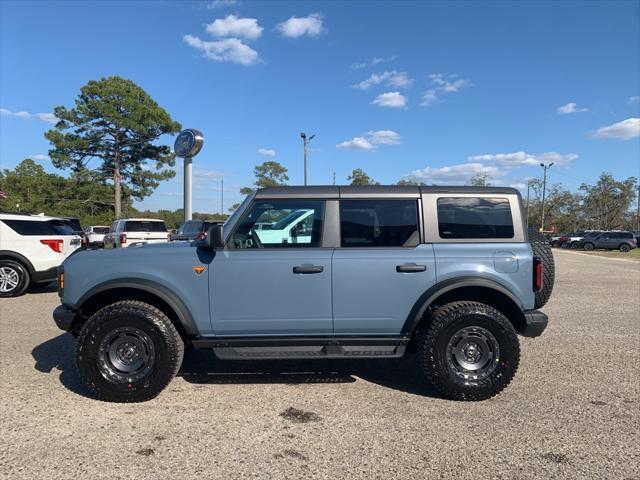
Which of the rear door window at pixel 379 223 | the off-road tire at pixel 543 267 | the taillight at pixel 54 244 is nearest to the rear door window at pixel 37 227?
the taillight at pixel 54 244

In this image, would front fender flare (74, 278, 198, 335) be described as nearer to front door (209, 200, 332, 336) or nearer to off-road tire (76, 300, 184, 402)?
off-road tire (76, 300, 184, 402)

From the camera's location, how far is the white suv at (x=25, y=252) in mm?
9328

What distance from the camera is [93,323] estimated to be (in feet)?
12.9

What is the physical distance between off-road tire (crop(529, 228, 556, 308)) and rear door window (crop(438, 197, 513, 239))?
532mm

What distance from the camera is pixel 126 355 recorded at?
13.3 feet

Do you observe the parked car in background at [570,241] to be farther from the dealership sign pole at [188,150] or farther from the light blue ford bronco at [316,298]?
the light blue ford bronco at [316,298]

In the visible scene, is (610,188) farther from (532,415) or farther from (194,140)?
(532,415)

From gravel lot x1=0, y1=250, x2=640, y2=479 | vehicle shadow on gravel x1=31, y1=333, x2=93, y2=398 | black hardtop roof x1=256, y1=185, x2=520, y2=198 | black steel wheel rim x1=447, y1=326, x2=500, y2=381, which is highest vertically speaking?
black hardtop roof x1=256, y1=185, x2=520, y2=198

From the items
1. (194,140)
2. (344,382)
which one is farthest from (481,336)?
(194,140)

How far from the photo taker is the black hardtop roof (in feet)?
13.8

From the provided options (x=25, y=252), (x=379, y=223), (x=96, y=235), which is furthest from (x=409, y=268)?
(x=96, y=235)

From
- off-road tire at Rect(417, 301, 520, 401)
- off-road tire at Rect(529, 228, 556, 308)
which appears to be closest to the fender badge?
off-road tire at Rect(417, 301, 520, 401)

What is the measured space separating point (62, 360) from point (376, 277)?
12.0ft

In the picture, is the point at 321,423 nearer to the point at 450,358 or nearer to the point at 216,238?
the point at 450,358
